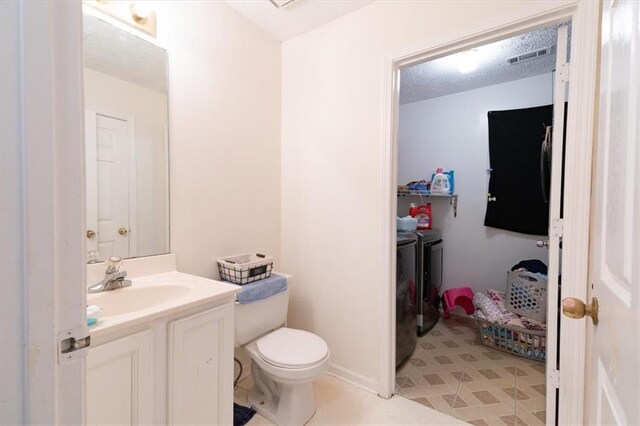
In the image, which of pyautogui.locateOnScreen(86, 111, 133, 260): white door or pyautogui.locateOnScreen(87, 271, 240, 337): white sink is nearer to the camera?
pyautogui.locateOnScreen(87, 271, 240, 337): white sink

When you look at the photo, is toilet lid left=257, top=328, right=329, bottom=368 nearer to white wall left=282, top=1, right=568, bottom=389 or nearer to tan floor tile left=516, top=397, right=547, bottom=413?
white wall left=282, top=1, right=568, bottom=389

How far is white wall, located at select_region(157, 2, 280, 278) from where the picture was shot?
1.70 meters

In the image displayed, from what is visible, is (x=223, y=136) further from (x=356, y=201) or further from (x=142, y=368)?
(x=142, y=368)

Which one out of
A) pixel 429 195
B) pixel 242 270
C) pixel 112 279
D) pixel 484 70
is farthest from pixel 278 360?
pixel 484 70

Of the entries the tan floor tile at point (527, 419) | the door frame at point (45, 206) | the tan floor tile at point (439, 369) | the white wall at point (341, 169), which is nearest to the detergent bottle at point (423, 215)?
the tan floor tile at point (439, 369)

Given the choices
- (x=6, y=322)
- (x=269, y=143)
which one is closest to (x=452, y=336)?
(x=269, y=143)

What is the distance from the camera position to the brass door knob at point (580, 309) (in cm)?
72

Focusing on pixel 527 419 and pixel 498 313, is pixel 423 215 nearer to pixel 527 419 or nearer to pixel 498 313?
pixel 498 313

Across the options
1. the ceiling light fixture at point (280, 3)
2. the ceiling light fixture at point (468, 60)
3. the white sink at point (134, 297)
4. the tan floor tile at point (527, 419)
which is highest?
the ceiling light fixture at point (280, 3)

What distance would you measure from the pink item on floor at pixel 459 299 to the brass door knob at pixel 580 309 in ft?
8.56

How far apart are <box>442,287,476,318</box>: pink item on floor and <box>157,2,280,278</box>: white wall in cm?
202

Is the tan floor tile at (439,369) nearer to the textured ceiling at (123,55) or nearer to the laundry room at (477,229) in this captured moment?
the laundry room at (477,229)

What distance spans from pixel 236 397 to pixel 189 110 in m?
1.77

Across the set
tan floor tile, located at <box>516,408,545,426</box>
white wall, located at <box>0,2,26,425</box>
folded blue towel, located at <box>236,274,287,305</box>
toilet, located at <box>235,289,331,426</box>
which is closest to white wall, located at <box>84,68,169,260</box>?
folded blue towel, located at <box>236,274,287,305</box>
